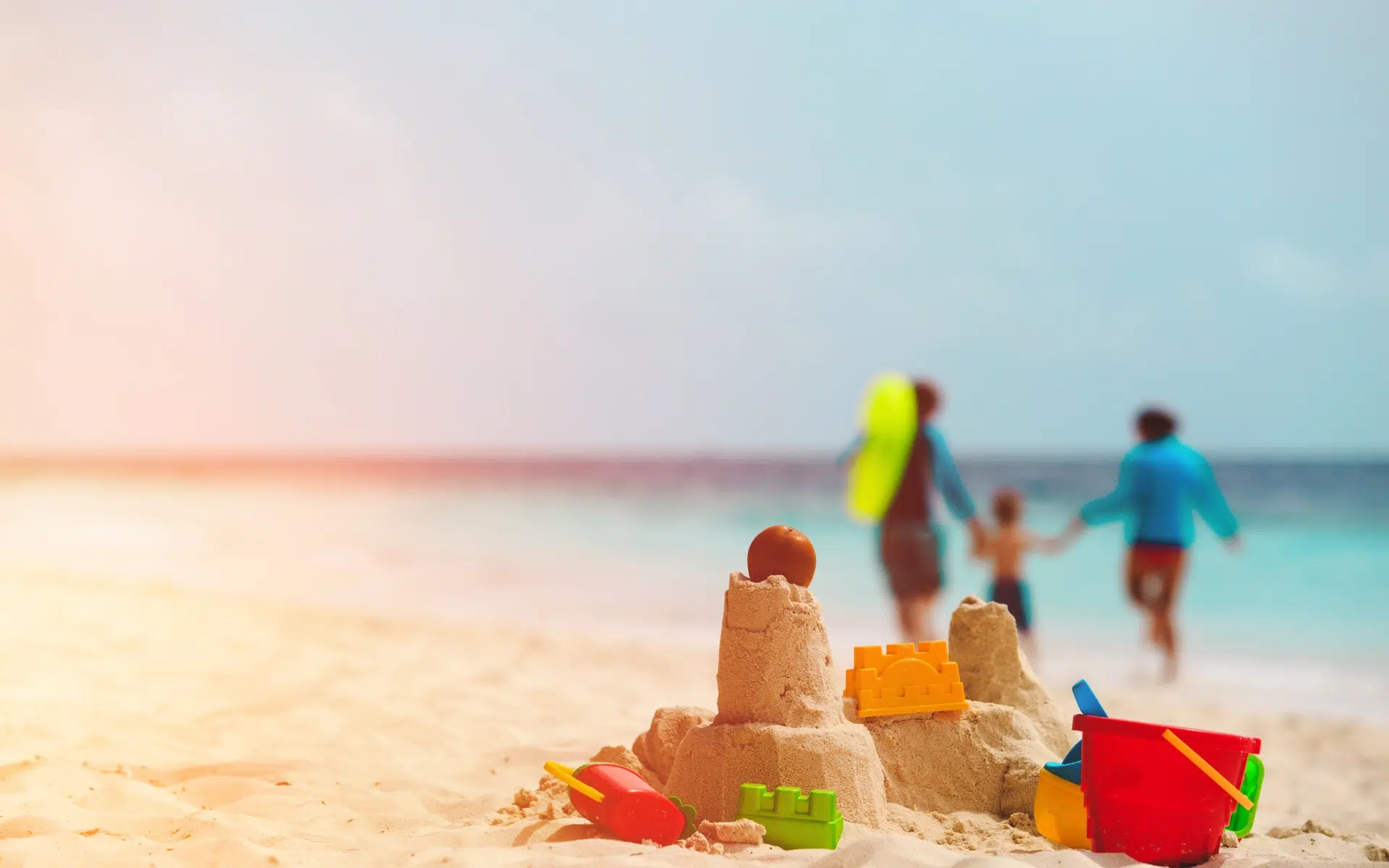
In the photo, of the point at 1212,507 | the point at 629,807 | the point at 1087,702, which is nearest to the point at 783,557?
the point at 629,807

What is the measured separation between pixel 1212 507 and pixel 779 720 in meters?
4.44

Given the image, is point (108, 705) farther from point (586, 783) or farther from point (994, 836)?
point (994, 836)

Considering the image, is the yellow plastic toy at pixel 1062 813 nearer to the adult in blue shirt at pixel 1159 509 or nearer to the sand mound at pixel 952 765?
the sand mound at pixel 952 765

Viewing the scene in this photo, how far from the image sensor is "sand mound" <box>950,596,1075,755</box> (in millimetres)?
3479

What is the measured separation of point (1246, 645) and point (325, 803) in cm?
897

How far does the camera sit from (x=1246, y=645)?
9969 millimetres

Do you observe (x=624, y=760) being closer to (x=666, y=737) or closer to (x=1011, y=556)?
(x=666, y=737)

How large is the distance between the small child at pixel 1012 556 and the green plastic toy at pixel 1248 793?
100 inches

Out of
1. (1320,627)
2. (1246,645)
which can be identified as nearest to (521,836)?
(1246,645)

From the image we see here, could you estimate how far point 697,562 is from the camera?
16.8 m

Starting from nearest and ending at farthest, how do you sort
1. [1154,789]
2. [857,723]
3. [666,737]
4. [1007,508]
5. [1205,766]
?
1. [1205,766]
2. [1154,789]
3. [857,723]
4. [666,737]
5. [1007,508]

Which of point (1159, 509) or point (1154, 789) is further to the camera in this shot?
point (1159, 509)

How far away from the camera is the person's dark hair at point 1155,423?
21.1ft

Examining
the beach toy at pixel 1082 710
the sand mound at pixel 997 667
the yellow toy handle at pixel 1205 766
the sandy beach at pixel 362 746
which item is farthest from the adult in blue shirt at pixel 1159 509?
the yellow toy handle at pixel 1205 766
